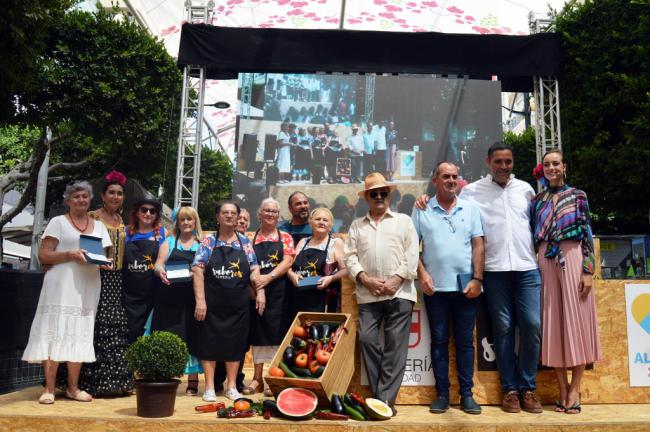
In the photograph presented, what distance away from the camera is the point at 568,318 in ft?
13.7

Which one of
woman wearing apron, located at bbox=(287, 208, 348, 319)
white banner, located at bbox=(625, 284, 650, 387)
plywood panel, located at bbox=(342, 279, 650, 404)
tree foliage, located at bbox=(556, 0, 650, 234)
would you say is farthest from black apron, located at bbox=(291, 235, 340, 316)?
tree foliage, located at bbox=(556, 0, 650, 234)

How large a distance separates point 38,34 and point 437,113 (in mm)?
8548

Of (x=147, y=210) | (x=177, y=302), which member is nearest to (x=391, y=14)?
(x=147, y=210)

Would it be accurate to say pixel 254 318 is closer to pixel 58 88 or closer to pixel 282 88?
pixel 282 88

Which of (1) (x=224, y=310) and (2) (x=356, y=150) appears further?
(2) (x=356, y=150)

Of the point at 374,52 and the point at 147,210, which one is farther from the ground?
the point at 374,52

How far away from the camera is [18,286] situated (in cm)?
557

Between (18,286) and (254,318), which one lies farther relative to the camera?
(18,286)

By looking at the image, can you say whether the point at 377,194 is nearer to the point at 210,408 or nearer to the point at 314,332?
the point at 314,332

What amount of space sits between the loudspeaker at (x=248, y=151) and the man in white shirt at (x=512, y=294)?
843cm

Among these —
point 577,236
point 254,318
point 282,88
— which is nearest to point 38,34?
point 254,318

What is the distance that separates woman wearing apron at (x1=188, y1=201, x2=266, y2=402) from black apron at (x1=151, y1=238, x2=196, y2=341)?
12.7 inches

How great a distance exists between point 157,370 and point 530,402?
268 cm

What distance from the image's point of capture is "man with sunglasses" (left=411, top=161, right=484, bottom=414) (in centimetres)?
418
